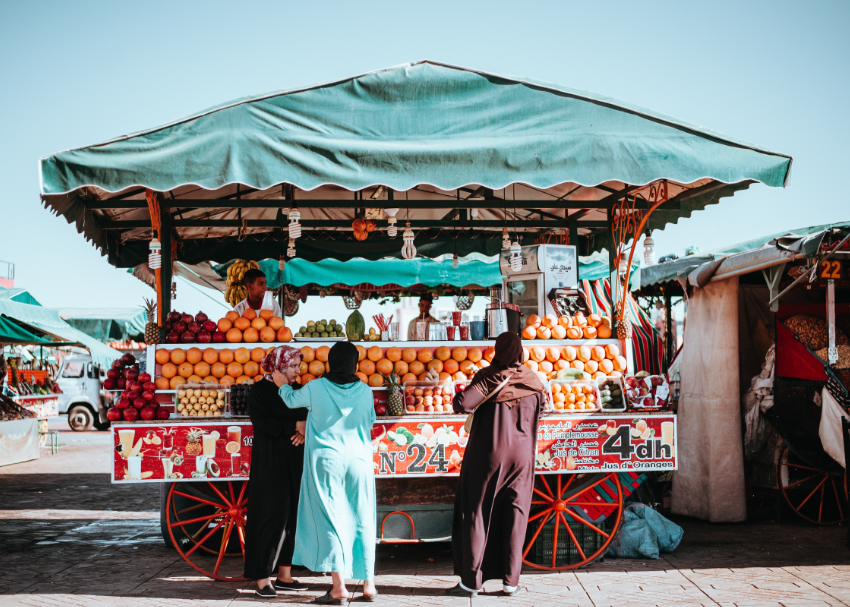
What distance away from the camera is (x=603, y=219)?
28.8 ft

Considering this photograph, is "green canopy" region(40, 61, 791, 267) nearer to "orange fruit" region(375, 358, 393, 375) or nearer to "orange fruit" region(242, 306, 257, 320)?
A: "orange fruit" region(242, 306, 257, 320)

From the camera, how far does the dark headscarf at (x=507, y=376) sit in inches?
194

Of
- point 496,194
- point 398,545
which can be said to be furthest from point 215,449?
point 496,194

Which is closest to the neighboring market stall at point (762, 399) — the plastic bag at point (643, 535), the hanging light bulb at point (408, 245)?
the plastic bag at point (643, 535)

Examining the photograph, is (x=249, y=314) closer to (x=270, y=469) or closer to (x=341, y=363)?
(x=270, y=469)

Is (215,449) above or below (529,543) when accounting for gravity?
above

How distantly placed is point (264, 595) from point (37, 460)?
1150 centimetres

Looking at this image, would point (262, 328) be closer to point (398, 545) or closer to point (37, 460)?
point (398, 545)

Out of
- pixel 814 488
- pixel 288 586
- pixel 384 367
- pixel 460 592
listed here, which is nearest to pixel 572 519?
pixel 460 592

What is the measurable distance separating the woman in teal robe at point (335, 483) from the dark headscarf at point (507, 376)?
877mm

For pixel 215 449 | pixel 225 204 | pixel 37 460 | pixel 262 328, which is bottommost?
pixel 37 460

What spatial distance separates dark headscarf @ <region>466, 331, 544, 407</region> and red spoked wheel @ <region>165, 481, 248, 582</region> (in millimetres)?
2171

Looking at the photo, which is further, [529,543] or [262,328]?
[262,328]

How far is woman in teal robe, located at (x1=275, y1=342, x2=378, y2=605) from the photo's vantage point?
15.4 ft
